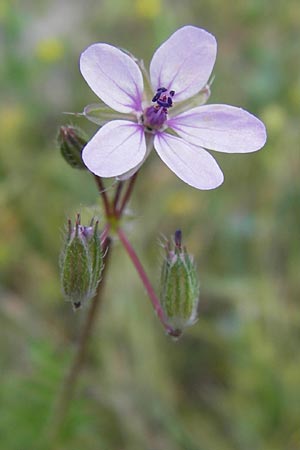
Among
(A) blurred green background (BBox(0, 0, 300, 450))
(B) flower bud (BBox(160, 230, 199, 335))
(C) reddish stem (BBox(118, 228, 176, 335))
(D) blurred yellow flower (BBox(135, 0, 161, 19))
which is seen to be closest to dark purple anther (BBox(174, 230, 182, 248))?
(B) flower bud (BBox(160, 230, 199, 335))

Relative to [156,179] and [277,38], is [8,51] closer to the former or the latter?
[156,179]

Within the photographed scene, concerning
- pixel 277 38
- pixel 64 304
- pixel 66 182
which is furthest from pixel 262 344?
pixel 277 38

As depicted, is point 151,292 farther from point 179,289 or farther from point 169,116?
point 169,116

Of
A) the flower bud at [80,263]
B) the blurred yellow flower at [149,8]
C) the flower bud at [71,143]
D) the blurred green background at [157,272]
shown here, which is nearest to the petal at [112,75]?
the flower bud at [71,143]

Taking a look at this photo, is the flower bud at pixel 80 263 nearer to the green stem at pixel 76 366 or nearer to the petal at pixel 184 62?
the green stem at pixel 76 366

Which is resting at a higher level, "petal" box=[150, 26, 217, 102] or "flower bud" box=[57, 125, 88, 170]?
"petal" box=[150, 26, 217, 102]

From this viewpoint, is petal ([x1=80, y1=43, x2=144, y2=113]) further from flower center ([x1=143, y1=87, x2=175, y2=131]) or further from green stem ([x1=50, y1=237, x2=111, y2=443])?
green stem ([x1=50, y1=237, x2=111, y2=443])
